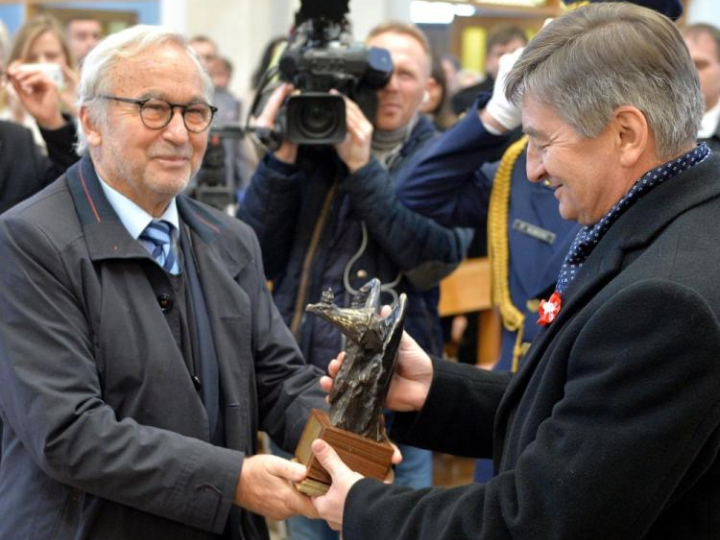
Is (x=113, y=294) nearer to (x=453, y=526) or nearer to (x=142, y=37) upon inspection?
(x=142, y=37)

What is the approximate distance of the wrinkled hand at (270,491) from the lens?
6.56 ft

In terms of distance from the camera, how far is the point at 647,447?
141 centimetres

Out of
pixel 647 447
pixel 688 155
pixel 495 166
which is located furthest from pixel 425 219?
pixel 647 447

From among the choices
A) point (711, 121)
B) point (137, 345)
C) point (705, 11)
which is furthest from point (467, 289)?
point (705, 11)

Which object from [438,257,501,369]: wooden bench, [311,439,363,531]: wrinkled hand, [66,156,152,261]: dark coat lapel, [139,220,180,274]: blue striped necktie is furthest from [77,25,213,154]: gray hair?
[438,257,501,369]: wooden bench

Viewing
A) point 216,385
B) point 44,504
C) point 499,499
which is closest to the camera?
point 499,499

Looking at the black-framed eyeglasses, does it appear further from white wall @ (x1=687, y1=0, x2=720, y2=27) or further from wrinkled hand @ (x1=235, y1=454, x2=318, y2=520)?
white wall @ (x1=687, y1=0, x2=720, y2=27)

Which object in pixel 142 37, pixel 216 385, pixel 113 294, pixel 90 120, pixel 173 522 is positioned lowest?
pixel 173 522

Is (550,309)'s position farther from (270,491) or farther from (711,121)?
(711,121)

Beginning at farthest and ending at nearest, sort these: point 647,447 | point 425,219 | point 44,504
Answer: point 425,219 → point 44,504 → point 647,447

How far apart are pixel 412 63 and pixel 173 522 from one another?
177cm

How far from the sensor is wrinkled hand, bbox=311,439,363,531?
1793mm

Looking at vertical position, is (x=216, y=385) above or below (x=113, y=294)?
below

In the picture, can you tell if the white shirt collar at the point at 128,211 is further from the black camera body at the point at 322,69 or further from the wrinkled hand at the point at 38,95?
the wrinkled hand at the point at 38,95
